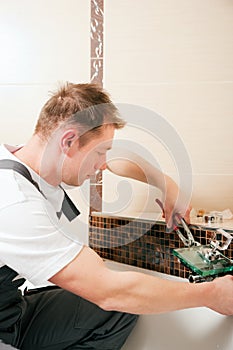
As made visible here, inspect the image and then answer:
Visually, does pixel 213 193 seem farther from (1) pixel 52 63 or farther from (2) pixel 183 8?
(1) pixel 52 63

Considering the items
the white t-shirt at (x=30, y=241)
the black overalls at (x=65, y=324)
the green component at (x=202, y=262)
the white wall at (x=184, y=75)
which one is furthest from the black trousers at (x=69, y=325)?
the white wall at (x=184, y=75)

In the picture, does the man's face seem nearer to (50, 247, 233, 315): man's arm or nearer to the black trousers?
(50, 247, 233, 315): man's arm

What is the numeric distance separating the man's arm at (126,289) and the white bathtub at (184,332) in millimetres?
227

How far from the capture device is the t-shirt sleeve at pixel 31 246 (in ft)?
4.23

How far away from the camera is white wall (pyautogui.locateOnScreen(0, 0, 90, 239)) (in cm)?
225

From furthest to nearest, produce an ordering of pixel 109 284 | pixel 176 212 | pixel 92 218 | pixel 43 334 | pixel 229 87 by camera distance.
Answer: pixel 92 218
pixel 229 87
pixel 176 212
pixel 43 334
pixel 109 284

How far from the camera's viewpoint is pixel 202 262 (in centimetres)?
166

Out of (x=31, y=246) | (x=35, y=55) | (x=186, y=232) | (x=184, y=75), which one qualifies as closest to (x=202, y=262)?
(x=186, y=232)

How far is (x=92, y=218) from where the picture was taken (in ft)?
7.39

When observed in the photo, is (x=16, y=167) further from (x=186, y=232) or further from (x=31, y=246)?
(x=186, y=232)

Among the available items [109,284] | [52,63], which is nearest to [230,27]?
[52,63]

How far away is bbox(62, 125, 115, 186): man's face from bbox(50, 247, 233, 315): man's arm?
291 mm

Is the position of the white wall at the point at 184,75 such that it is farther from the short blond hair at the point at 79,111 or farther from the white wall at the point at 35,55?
the short blond hair at the point at 79,111

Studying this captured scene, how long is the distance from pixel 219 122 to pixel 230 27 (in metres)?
0.38
